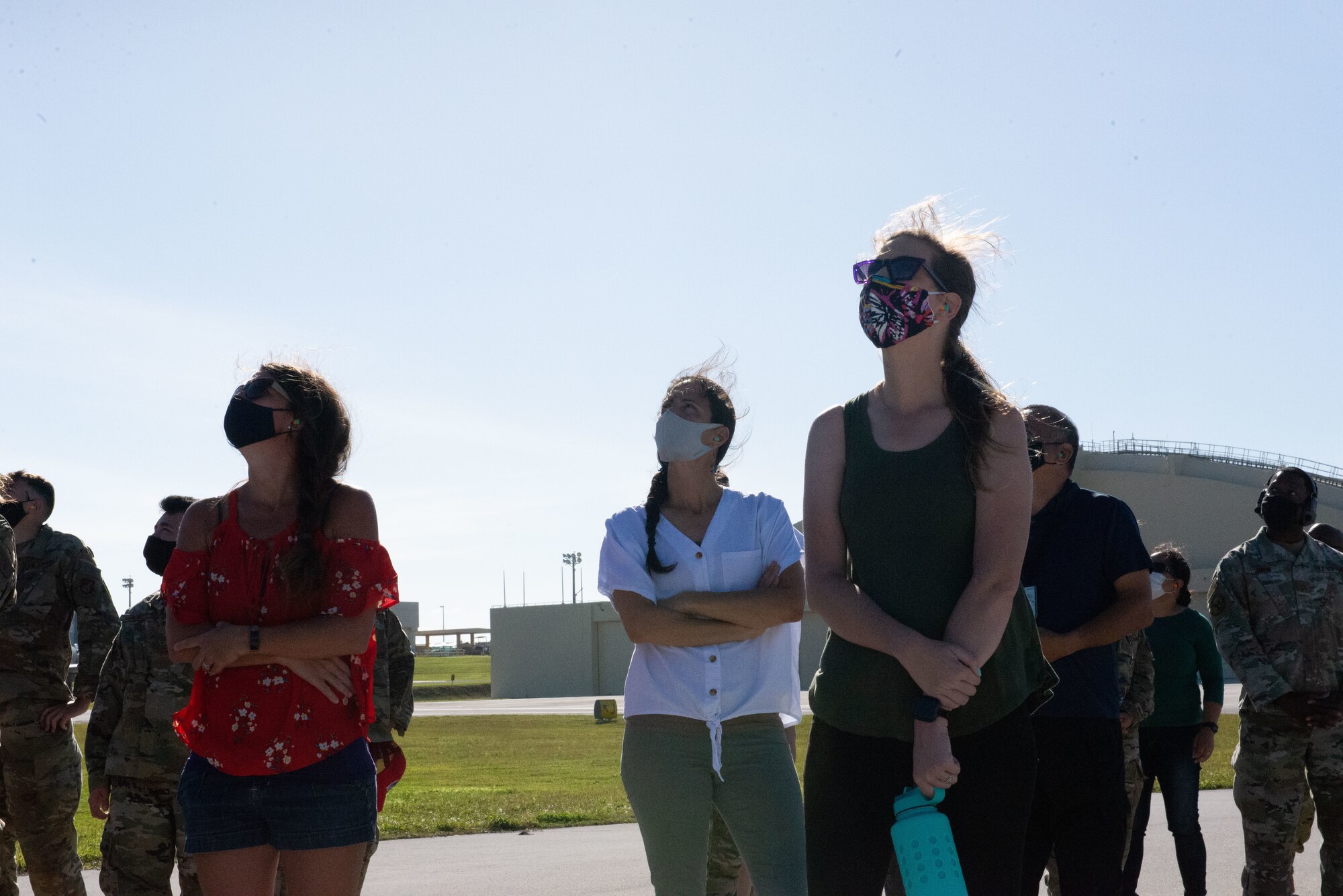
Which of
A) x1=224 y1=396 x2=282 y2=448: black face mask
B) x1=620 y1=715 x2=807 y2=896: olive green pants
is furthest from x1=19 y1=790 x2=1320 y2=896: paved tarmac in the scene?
x1=224 y1=396 x2=282 y2=448: black face mask

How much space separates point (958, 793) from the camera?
3080mm

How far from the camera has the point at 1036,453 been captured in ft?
15.1

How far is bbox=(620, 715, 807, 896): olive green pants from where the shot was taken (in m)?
4.15

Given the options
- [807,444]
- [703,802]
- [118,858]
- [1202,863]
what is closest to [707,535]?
[703,802]

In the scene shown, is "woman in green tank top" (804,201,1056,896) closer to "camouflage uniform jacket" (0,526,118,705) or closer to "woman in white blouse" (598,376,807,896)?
"woman in white blouse" (598,376,807,896)

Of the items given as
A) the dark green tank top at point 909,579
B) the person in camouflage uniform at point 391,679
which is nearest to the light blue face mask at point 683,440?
the dark green tank top at point 909,579

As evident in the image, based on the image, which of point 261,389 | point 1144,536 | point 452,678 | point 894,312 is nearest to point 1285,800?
point 894,312

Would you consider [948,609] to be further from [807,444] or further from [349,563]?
[349,563]

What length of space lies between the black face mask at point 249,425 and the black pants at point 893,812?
1.93 m

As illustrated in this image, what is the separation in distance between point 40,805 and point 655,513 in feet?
12.1

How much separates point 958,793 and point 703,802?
4.27 ft

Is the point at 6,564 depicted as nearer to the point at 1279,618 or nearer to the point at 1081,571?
the point at 1081,571

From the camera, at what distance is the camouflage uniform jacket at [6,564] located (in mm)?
4723

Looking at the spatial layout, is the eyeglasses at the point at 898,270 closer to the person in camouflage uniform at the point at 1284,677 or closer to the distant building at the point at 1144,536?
the person in camouflage uniform at the point at 1284,677
